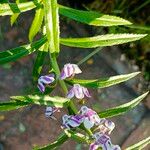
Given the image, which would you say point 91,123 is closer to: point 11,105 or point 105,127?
point 105,127

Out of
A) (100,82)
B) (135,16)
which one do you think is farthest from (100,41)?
(135,16)

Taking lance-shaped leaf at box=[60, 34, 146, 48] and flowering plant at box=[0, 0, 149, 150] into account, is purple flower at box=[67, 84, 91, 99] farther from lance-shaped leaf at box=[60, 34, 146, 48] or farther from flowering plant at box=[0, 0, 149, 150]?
lance-shaped leaf at box=[60, 34, 146, 48]

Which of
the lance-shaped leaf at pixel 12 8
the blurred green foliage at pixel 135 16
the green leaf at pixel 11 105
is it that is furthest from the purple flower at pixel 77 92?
the blurred green foliage at pixel 135 16

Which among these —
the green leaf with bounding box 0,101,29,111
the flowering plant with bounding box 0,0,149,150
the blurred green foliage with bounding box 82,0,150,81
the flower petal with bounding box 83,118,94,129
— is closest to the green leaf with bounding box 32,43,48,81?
the flowering plant with bounding box 0,0,149,150

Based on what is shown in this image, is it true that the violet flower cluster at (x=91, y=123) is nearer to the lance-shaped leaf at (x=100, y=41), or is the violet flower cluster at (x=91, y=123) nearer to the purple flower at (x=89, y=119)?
the purple flower at (x=89, y=119)

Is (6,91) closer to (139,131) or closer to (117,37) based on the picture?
(139,131)

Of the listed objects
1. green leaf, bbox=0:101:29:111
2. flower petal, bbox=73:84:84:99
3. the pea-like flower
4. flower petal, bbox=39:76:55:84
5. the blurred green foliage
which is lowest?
the blurred green foliage

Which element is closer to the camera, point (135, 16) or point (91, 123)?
point (91, 123)
